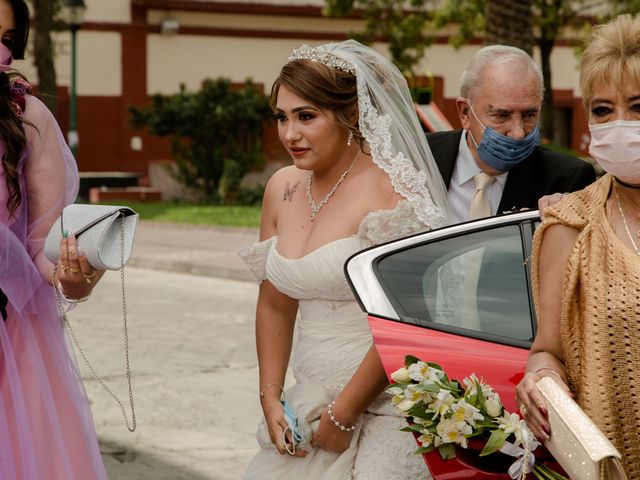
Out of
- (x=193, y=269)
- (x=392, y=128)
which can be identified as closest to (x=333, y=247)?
(x=392, y=128)

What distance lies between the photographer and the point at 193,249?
58.9 feet

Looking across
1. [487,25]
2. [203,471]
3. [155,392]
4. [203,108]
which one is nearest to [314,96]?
[203,471]

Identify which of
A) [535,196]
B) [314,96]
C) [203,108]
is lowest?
[203,108]

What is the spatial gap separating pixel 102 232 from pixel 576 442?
147 centimetres

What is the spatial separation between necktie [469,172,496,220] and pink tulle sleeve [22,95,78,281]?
4.57 feet

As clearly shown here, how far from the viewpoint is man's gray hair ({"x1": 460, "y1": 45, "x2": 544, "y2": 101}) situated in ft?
13.9

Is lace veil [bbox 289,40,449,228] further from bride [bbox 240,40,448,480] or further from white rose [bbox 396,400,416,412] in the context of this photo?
white rose [bbox 396,400,416,412]

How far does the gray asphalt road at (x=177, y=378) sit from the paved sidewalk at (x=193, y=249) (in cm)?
141

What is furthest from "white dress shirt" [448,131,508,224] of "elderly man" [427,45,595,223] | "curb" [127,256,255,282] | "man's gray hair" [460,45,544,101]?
"curb" [127,256,255,282]

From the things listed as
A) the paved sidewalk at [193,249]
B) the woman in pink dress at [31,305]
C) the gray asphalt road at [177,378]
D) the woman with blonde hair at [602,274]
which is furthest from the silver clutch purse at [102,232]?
the paved sidewalk at [193,249]

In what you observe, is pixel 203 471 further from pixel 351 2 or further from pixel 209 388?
pixel 351 2

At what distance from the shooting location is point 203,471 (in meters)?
6.33

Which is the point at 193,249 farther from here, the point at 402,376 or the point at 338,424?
the point at 402,376

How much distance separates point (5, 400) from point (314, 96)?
134cm
